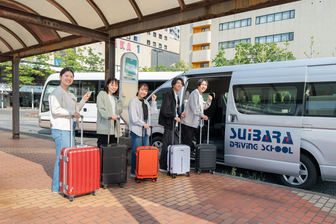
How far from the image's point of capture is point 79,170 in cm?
381

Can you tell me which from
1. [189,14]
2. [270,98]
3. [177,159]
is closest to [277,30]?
[270,98]

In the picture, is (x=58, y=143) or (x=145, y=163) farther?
(x=145, y=163)

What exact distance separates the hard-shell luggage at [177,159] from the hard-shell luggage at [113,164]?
43.0 inches

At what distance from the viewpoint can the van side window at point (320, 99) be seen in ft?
14.5

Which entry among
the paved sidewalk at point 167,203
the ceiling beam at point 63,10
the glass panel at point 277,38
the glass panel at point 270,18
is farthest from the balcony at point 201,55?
the paved sidewalk at point 167,203

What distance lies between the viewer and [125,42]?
51.2 meters

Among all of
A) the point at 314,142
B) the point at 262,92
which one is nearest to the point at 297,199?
the point at 314,142

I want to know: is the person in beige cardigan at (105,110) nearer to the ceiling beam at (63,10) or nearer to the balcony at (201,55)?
the ceiling beam at (63,10)

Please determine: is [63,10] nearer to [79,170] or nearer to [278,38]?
[79,170]

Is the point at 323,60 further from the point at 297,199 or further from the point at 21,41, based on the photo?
the point at 21,41

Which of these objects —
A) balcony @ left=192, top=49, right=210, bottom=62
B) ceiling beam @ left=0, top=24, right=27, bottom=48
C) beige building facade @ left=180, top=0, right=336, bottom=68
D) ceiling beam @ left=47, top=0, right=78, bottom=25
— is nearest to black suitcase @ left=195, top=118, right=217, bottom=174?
ceiling beam @ left=47, top=0, right=78, bottom=25

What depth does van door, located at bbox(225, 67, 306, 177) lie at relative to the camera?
15.6ft

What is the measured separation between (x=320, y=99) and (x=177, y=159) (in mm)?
2801

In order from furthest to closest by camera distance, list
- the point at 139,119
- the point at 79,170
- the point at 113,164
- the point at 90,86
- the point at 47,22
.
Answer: the point at 90,86 < the point at 47,22 < the point at 139,119 < the point at 113,164 < the point at 79,170
